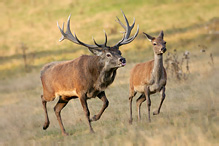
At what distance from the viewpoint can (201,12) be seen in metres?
36.1

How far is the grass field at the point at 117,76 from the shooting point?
10.4 metres

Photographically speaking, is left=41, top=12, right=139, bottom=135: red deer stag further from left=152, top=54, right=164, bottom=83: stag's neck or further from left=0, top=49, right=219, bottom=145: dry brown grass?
left=152, top=54, right=164, bottom=83: stag's neck

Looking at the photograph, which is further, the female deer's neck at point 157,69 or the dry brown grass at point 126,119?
the female deer's neck at point 157,69

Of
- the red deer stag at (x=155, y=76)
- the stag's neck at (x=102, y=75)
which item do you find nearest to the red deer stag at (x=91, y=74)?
the stag's neck at (x=102, y=75)

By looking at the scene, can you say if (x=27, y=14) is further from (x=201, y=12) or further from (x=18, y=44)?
(x=201, y=12)

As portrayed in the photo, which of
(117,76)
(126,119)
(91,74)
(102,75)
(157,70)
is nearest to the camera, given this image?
(102,75)

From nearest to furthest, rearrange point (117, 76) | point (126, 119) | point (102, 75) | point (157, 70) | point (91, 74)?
point (102, 75), point (91, 74), point (157, 70), point (126, 119), point (117, 76)

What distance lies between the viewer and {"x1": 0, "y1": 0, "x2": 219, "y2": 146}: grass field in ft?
A: 34.2

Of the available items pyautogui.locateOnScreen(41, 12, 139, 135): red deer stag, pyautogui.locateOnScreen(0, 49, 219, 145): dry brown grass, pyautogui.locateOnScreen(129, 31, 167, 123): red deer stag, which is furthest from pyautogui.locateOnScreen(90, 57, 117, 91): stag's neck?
pyautogui.locateOnScreen(129, 31, 167, 123): red deer stag

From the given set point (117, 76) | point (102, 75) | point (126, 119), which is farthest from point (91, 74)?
point (117, 76)

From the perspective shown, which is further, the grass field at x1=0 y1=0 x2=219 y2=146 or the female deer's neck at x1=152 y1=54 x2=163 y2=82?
the female deer's neck at x1=152 y1=54 x2=163 y2=82

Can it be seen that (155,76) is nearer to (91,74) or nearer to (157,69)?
(157,69)

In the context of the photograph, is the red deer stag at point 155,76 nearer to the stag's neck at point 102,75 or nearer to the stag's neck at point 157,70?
the stag's neck at point 157,70

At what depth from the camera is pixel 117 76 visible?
20.0 m
